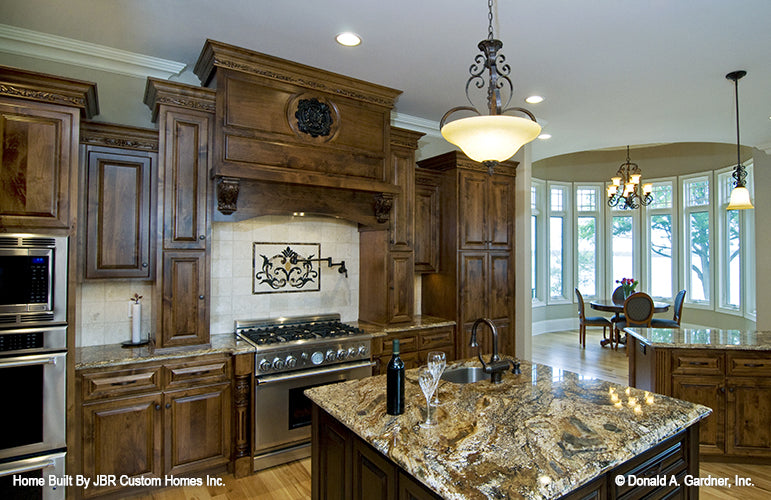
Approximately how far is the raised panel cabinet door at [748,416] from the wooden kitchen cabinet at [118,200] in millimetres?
4334

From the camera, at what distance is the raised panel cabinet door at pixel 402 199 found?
396cm

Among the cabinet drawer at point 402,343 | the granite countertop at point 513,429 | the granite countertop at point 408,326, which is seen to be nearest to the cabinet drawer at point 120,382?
the granite countertop at point 513,429

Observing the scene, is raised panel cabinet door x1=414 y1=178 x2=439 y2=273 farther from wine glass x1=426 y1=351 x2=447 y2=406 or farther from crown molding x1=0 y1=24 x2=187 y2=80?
wine glass x1=426 y1=351 x2=447 y2=406

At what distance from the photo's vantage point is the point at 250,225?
361 centimetres

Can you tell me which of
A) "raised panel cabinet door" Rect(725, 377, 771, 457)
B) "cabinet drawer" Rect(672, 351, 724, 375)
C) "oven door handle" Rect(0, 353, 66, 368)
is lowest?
"raised panel cabinet door" Rect(725, 377, 771, 457)

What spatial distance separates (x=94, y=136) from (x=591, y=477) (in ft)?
10.8

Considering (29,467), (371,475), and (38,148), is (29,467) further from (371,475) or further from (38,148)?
(371,475)

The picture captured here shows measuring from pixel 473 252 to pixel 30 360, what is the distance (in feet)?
11.8

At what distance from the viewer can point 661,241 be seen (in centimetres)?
824

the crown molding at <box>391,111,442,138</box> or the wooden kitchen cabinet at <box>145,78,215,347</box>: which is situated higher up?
the crown molding at <box>391,111,442,138</box>

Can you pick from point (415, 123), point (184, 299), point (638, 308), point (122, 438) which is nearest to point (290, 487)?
point (122, 438)

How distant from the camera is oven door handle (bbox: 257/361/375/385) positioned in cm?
303

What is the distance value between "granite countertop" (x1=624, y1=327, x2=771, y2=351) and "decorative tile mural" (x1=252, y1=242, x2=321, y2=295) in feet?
9.30

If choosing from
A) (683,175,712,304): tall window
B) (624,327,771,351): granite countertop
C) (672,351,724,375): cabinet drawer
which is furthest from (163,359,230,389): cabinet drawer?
(683,175,712,304): tall window
